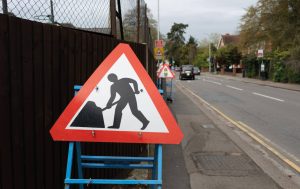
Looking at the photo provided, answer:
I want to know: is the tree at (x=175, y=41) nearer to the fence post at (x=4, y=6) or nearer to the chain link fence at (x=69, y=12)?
the chain link fence at (x=69, y=12)

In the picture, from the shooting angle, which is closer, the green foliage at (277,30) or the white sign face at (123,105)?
the white sign face at (123,105)

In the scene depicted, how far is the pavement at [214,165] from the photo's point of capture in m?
5.66

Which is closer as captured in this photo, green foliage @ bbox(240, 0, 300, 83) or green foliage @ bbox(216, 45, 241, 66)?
green foliage @ bbox(240, 0, 300, 83)

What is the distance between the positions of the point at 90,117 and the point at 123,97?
0.28m

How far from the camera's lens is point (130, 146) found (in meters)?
6.11

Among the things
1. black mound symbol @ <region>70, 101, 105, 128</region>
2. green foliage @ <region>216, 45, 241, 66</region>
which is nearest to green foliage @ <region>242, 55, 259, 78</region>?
green foliage @ <region>216, 45, 241, 66</region>

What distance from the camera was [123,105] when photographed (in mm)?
2900

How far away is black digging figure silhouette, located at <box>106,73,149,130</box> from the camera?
288 centimetres

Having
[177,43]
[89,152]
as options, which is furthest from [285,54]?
[177,43]

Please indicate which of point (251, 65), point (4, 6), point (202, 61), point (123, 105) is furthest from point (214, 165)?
point (202, 61)

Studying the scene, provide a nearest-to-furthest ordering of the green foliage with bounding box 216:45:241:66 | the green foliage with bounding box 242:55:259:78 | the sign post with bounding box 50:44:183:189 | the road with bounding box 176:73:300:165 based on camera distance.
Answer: the sign post with bounding box 50:44:183:189, the road with bounding box 176:73:300:165, the green foliage with bounding box 242:55:259:78, the green foliage with bounding box 216:45:241:66

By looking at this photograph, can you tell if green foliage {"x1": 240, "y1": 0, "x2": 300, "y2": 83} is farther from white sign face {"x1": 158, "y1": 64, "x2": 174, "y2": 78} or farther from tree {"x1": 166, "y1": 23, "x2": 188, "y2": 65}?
tree {"x1": 166, "y1": 23, "x2": 188, "y2": 65}

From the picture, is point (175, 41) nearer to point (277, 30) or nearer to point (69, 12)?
point (277, 30)

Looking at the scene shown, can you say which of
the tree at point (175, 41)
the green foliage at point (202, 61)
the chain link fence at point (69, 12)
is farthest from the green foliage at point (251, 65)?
the tree at point (175, 41)
